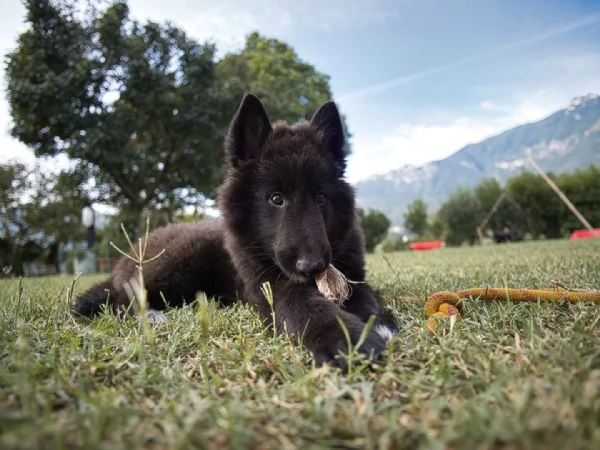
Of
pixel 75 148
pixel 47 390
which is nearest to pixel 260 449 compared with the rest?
pixel 47 390

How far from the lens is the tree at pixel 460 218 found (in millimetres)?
45438

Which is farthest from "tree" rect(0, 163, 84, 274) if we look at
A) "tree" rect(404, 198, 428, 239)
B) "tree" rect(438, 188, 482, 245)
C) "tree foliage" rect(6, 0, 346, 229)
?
"tree" rect(404, 198, 428, 239)

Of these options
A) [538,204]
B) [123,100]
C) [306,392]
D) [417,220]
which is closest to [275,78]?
[123,100]

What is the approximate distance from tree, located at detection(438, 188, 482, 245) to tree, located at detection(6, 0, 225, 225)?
3358 cm

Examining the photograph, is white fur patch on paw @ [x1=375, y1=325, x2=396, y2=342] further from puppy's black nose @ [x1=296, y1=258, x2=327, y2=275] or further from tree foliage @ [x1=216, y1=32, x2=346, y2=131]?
tree foliage @ [x1=216, y1=32, x2=346, y2=131]

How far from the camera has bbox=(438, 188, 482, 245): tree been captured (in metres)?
45.4

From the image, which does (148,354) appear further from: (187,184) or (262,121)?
(187,184)

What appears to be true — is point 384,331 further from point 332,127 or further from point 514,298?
point 332,127

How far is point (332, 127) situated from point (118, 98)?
62.5 ft

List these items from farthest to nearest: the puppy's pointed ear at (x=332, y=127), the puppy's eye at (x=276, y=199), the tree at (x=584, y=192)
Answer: the tree at (x=584, y=192), the puppy's pointed ear at (x=332, y=127), the puppy's eye at (x=276, y=199)

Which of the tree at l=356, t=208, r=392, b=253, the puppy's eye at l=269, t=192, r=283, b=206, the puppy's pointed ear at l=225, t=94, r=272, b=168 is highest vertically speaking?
the puppy's pointed ear at l=225, t=94, r=272, b=168

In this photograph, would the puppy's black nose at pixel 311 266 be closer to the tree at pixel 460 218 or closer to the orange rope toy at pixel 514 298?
the orange rope toy at pixel 514 298

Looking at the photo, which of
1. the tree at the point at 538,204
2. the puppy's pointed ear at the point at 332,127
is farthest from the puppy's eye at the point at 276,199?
the tree at the point at 538,204

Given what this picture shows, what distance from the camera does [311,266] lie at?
207 cm
